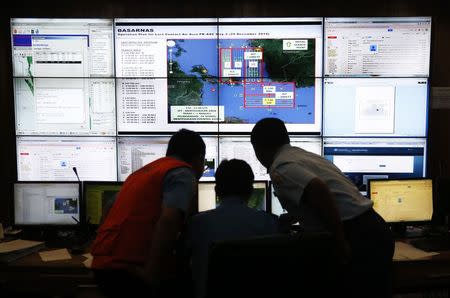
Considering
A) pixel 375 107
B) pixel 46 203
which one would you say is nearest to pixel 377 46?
pixel 375 107

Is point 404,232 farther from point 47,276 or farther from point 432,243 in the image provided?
point 47,276

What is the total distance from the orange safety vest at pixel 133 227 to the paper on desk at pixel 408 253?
1.59 meters

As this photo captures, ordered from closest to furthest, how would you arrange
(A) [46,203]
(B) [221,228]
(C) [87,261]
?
(B) [221,228] < (C) [87,261] < (A) [46,203]

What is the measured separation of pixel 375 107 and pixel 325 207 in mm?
1848

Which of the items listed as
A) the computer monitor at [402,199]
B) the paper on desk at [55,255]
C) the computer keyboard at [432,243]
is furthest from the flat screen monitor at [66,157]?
the computer keyboard at [432,243]

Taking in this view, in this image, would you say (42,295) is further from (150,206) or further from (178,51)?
(178,51)

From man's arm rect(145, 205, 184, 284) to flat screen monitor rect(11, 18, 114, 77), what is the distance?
2.03 metres

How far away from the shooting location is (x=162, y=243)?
5.51 ft

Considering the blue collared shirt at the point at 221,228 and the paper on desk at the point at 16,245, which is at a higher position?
the blue collared shirt at the point at 221,228

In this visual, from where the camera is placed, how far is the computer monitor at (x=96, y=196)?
9.88 feet

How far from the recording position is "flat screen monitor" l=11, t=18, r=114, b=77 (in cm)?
341

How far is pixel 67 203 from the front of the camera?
3023 millimetres

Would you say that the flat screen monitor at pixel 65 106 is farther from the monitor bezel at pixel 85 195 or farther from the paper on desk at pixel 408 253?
the paper on desk at pixel 408 253
